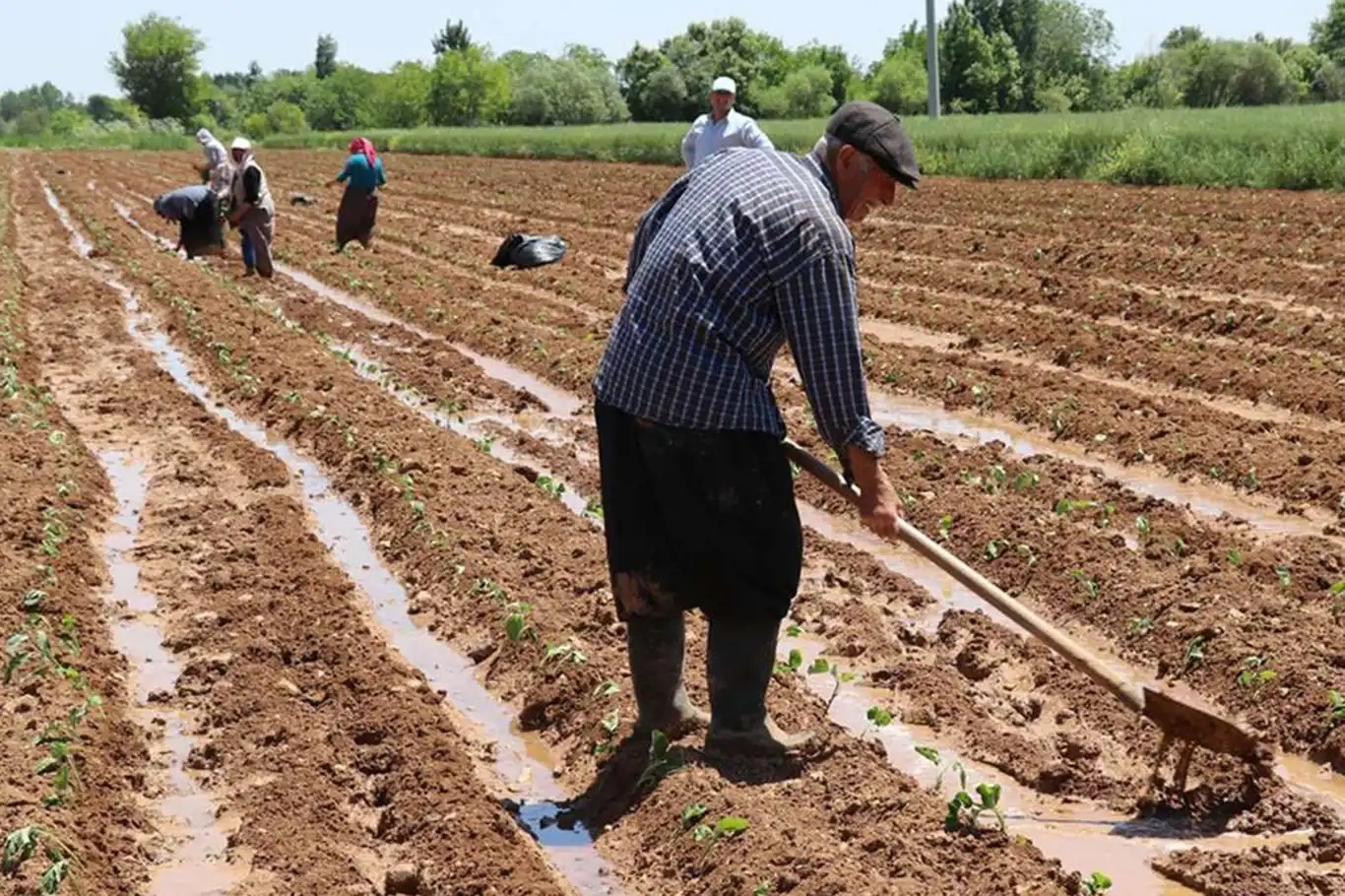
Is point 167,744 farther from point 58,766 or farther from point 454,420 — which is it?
point 454,420

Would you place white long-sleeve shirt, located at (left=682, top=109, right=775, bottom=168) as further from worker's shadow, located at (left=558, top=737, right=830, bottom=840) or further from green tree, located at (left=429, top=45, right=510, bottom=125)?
green tree, located at (left=429, top=45, right=510, bottom=125)

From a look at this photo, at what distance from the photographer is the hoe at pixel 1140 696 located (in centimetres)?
453

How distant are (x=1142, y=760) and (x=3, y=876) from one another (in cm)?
316

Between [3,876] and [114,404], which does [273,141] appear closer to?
[114,404]

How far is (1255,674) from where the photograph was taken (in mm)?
5387

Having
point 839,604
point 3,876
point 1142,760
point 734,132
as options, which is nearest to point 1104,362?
point 734,132

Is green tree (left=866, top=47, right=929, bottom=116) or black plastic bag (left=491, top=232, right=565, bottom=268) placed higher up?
green tree (left=866, top=47, right=929, bottom=116)

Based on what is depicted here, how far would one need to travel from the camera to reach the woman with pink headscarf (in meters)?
17.7

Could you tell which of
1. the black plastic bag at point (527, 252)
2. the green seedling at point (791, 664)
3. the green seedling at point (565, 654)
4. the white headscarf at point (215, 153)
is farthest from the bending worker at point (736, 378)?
the white headscarf at point (215, 153)

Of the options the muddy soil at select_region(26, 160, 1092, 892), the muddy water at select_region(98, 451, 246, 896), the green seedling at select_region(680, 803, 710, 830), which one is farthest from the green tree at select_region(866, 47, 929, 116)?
the green seedling at select_region(680, 803, 710, 830)

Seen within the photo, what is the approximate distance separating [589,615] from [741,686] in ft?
5.63

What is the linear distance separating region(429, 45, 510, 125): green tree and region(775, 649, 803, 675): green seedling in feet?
259

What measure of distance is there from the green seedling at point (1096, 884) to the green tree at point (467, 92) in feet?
265

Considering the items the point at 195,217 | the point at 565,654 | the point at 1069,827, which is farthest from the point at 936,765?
the point at 195,217
